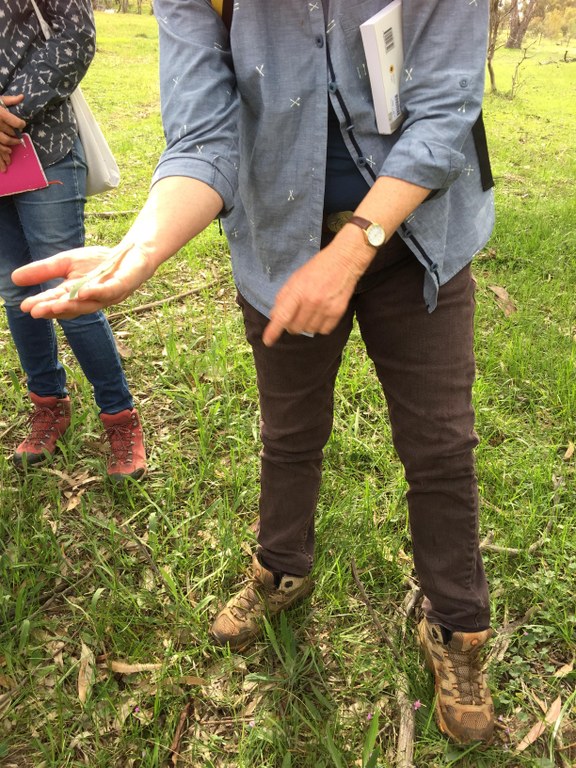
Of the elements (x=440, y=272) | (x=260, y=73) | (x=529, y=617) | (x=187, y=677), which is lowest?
(x=529, y=617)

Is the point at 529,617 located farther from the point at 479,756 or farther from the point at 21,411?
the point at 21,411

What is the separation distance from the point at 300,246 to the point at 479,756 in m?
1.28

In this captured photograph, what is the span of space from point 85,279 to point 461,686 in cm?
131

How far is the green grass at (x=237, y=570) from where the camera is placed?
1.59 m

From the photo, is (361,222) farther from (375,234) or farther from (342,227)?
(342,227)

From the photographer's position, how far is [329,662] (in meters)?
1.76

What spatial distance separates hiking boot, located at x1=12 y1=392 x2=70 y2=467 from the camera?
2.40 m

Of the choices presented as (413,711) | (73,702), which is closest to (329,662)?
(413,711)

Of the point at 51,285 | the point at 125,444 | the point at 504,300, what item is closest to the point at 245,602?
the point at 125,444

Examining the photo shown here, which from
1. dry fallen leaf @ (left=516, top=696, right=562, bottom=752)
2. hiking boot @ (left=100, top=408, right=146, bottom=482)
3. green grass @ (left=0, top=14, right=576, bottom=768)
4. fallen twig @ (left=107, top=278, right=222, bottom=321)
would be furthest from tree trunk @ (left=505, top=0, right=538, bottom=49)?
dry fallen leaf @ (left=516, top=696, right=562, bottom=752)

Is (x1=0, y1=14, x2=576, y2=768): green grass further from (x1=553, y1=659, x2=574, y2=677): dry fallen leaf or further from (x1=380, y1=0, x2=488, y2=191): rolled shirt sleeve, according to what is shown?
(x1=380, y1=0, x2=488, y2=191): rolled shirt sleeve

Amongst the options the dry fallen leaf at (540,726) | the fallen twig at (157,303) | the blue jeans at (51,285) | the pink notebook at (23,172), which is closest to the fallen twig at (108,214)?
the fallen twig at (157,303)

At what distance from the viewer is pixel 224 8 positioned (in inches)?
47.4

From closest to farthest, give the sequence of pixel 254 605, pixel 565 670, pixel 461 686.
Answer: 1. pixel 461 686
2. pixel 565 670
3. pixel 254 605
